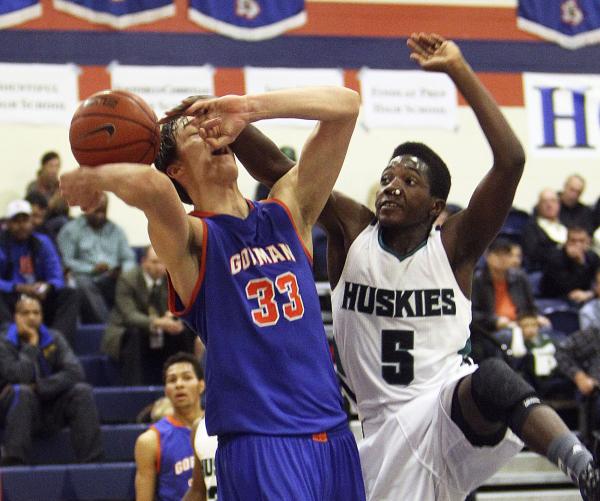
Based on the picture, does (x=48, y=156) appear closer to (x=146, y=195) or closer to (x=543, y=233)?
(x=543, y=233)

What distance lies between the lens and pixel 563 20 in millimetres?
15359

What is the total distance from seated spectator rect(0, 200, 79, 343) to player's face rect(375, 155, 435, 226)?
5880 millimetres

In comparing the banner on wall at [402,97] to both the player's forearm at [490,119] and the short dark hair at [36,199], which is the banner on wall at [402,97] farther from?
the player's forearm at [490,119]

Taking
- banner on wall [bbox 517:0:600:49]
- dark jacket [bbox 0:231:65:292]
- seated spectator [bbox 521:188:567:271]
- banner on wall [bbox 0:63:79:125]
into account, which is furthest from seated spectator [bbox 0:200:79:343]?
banner on wall [bbox 517:0:600:49]

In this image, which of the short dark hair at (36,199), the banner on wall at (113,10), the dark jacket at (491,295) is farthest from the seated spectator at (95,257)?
the dark jacket at (491,295)

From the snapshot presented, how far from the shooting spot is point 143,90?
13.9 metres

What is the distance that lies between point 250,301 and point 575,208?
10.4m

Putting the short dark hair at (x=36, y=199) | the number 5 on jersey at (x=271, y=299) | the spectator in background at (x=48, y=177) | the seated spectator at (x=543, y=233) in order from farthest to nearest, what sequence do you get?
the seated spectator at (x=543, y=233) → the spectator in background at (x=48, y=177) → the short dark hair at (x=36, y=199) → the number 5 on jersey at (x=271, y=299)

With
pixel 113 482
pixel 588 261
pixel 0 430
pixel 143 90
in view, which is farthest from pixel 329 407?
pixel 143 90

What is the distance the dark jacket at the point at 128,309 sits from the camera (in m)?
Result: 10.2

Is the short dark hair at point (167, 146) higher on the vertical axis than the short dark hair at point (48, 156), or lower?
lower

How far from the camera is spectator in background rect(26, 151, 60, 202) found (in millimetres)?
12570

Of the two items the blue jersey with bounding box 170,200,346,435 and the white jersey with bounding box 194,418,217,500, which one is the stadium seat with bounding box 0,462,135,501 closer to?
the white jersey with bounding box 194,418,217,500

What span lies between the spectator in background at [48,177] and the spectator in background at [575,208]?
5.82 m
